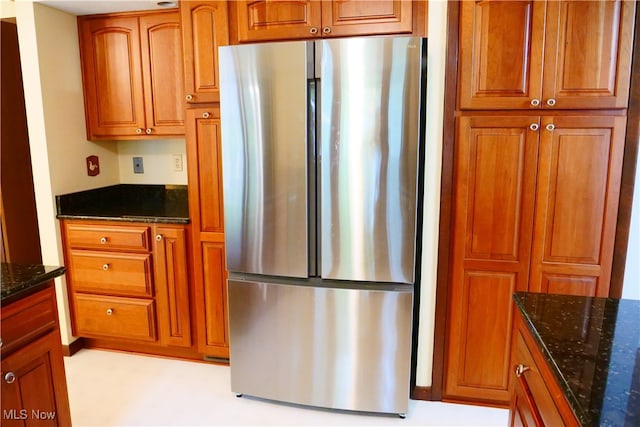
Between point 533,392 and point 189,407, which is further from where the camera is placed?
point 189,407

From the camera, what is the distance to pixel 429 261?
6.55 ft

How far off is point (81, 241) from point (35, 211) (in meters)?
0.49

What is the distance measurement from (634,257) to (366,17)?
1580 mm

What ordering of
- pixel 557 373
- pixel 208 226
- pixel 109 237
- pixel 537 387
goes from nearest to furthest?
pixel 557 373
pixel 537 387
pixel 208 226
pixel 109 237

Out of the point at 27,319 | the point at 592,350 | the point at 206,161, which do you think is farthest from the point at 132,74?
the point at 592,350

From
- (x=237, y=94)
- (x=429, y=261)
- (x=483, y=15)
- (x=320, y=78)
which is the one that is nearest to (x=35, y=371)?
(x=237, y=94)

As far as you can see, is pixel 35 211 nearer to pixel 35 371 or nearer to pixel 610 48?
pixel 35 371

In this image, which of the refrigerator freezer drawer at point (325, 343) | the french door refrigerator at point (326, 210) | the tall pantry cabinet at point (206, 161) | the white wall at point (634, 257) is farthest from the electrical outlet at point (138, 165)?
the white wall at point (634, 257)

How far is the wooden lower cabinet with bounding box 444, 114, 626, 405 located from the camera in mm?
1797

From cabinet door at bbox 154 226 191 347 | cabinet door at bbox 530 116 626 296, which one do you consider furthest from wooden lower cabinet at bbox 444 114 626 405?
cabinet door at bbox 154 226 191 347

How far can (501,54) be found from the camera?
179cm

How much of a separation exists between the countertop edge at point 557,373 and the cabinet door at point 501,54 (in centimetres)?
103

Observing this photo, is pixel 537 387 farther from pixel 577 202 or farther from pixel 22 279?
pixel 22 279

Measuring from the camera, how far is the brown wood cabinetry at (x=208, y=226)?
216 cm
